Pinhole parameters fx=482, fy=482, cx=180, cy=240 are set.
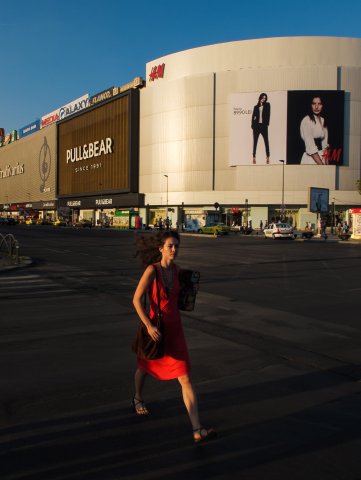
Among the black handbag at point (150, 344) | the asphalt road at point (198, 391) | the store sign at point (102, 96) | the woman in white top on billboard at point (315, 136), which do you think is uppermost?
the store sign at point (102, 96)

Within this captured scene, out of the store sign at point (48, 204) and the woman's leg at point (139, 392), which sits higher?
the store sign at point (48, 204)

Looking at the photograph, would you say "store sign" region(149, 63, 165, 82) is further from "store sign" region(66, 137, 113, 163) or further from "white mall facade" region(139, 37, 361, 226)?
"store sign" region(66, 137, 113, 163)

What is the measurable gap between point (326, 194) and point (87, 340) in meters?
53.2

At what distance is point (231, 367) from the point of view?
5.85 metres

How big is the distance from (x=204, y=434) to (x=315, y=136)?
7547cm

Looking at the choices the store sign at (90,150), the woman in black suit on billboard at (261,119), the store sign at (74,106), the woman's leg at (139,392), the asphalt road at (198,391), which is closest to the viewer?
the asphalt road at (198,391)

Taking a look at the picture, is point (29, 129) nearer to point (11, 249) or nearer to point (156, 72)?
point (156, 72)

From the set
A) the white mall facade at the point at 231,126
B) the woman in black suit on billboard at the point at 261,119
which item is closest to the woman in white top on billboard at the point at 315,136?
the white mall facade at the point at 231,126

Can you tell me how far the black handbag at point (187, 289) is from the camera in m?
4.09

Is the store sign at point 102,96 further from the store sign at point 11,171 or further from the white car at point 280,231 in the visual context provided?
the white car at point 280,231

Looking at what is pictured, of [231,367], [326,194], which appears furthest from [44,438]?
[326,194]

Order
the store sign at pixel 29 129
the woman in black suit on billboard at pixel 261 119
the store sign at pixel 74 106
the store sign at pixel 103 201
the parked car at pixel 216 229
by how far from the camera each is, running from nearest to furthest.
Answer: the parked car at pixel 216 229
the woman in black suit on billboard at pixel 261 119
the store sign at pixel 103 201
the store sign at pixel 74 106
the store sign at pixel 29 129

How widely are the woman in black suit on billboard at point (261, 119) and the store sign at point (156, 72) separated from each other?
20.3m

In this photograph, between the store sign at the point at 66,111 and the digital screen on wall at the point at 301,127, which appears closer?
the digital screen on wall at the point at 301,127
